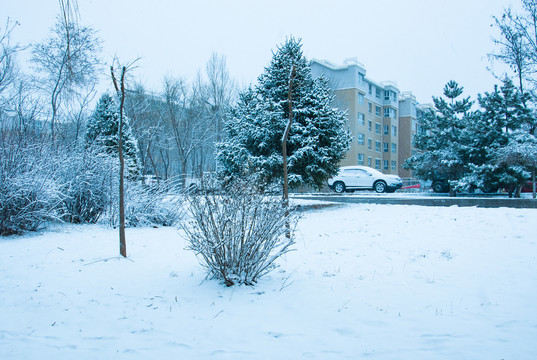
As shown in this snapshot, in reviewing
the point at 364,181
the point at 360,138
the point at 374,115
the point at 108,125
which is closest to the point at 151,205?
the point at 108,125

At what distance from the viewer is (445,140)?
20969 mm

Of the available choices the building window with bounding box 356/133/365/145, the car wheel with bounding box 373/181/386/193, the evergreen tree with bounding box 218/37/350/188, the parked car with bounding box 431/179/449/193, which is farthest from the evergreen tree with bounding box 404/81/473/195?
the building window with bounding box 356/133/365/145

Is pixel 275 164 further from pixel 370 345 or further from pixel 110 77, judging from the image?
pixel 370 345

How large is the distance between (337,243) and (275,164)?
5.25 metres

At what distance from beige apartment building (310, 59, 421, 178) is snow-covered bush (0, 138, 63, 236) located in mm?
28388

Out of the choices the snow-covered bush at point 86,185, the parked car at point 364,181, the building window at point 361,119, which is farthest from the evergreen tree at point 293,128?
the building window at point 361,119

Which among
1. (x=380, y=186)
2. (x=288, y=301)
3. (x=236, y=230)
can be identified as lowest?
(x=288, y=301)

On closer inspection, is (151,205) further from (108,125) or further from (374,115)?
(374,115)

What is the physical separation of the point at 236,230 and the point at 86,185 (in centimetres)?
550

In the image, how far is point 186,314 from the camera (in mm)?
3604

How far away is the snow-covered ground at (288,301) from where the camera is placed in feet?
9.62

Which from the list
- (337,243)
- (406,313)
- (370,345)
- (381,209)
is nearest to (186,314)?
(370,345)

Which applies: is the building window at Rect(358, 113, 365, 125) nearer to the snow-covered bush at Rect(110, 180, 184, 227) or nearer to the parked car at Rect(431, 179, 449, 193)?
the parked car at Rect(431, 179, 449, 193)

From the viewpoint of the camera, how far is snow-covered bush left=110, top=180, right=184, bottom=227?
8094mm
